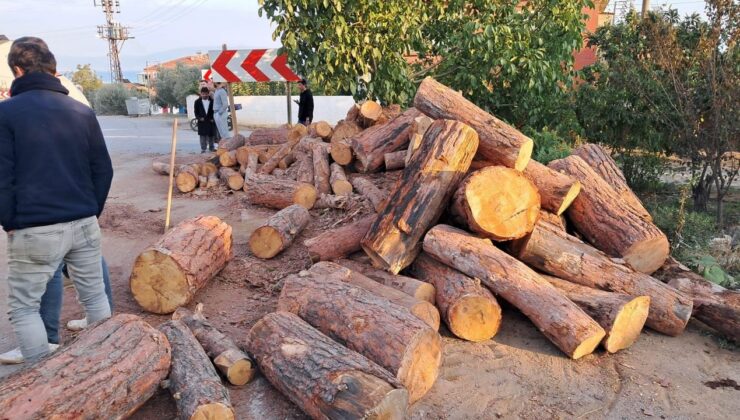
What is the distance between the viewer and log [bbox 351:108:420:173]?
22.5ft

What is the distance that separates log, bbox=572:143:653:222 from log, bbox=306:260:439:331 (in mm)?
2410

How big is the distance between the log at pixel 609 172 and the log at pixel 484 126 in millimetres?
1240

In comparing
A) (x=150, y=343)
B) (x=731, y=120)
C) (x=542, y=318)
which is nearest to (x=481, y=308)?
(x=542, y=318)

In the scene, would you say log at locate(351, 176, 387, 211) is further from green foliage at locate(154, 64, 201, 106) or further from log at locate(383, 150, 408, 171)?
green foliage at locate(154, 64, 201, 106)

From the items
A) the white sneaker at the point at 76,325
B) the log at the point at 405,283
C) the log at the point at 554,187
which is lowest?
the white sneaker at the point at 76,325

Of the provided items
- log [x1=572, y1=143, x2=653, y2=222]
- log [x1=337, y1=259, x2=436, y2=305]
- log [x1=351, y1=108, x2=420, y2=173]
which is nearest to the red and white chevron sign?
log [x1=351, y1=108, x2=420, y2=173]

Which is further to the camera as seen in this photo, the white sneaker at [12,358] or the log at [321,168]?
the log at [321,168]

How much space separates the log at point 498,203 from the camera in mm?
4105

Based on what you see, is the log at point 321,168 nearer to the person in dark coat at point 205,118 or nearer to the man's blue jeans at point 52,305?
the man's blue jeans at point 52,305

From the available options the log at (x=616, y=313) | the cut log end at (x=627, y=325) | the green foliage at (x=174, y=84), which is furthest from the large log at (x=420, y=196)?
the green foliage at (x=174, y=84)

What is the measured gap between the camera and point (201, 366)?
10.2 feet

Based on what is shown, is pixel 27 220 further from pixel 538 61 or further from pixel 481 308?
pixel 538 61

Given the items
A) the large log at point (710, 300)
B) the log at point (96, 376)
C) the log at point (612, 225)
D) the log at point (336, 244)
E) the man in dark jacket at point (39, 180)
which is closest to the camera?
the log at point (96, 376)

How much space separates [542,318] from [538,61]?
5584 mm
